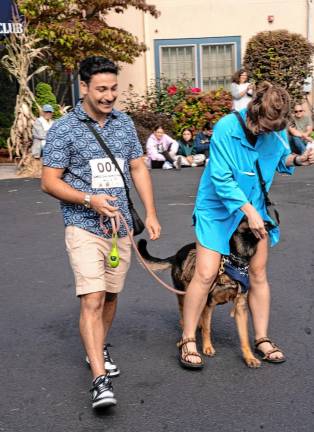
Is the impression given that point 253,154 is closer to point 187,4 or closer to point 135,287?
point 135,287

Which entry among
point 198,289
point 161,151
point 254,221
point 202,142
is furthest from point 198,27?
point 254,221

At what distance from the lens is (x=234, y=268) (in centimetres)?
422

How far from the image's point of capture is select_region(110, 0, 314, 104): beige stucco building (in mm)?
18219

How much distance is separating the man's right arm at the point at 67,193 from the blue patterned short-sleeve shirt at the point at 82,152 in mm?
51

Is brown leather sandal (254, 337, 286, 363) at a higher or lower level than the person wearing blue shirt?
lower

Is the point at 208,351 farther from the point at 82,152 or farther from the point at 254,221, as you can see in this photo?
the point at 82,152

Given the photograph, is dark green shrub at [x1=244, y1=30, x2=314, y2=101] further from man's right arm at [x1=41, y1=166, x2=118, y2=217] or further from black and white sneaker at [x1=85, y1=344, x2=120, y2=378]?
man's right arm at [x1=41, y1=166, x2=118, y2=217]

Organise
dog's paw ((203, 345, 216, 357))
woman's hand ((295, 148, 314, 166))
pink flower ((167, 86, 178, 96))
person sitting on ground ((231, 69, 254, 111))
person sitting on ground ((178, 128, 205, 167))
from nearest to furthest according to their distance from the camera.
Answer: woman's hand ((295, 148, 314, 166)) < dog's paw ((203, 345, 216, 357)) < person sitting on ground ((178, 128, 205, 167)) < person sitting on ground ((231, 69, 254, 111)) < pink flower ((167, 86, 178, 96))

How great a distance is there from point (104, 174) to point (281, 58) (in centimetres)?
1395

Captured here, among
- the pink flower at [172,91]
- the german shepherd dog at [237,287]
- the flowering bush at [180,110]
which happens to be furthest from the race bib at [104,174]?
the pink flower at [172,91]

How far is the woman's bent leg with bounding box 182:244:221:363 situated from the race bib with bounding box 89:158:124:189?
0.74m

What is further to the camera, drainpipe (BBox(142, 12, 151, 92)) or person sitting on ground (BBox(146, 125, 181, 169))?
drainpipe (BBox(142, 12, 151, 92))

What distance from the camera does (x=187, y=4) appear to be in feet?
59.8

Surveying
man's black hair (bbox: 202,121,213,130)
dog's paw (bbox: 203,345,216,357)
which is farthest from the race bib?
man's black hair (bbox: 202,121,213,130)
